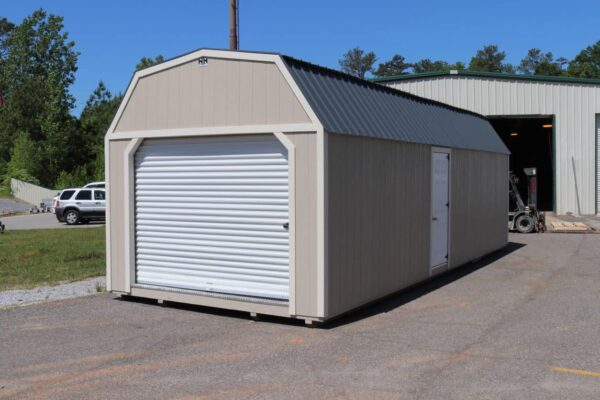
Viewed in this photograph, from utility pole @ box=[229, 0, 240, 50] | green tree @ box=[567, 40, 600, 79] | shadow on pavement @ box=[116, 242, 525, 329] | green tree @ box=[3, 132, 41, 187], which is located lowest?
shadow on pavement @ box=[116, 242, 525, 329]

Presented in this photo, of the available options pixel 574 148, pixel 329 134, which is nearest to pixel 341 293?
pixel 329 134

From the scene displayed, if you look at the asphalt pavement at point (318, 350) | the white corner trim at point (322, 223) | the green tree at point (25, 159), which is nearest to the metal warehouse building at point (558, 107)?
the asphalt pavement at point (318, 350)

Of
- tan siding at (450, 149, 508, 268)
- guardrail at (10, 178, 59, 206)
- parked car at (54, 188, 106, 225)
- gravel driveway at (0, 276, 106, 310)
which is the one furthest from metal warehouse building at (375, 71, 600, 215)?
guardrail at (10, 178, 59, 206)

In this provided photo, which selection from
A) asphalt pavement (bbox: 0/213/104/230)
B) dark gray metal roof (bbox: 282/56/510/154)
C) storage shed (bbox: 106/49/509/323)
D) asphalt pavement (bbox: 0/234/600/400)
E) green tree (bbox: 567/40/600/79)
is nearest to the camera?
asphalt pavement (bbox: 0/234/600/400)

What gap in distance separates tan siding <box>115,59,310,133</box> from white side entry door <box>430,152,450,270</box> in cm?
407

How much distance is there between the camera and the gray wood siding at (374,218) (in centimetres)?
788

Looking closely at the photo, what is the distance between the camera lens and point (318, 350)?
22.1 ft

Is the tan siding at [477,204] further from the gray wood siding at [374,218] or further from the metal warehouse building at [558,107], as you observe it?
the metal warehouse building at [558,107]

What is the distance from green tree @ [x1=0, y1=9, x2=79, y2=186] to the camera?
5445 cm

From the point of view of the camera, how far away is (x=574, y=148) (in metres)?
25.0

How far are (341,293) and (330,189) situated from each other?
4.33 ft

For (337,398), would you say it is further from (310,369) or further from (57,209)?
(57,209)

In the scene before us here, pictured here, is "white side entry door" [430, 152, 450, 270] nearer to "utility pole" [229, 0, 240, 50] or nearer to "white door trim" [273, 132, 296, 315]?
"white door trim" [273, 132, 296, 315]

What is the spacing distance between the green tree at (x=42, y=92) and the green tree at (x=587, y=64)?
185ft
